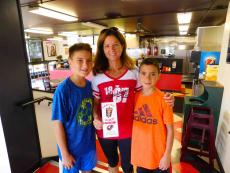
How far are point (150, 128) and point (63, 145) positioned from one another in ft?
2.07

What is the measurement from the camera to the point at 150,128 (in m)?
1.19

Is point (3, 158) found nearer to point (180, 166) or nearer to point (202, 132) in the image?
point (180, 166)

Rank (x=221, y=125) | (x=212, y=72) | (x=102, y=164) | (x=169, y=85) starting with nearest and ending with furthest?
(x=102, y=164), (x=221, y=125), (x=212, y=72), (x=169, y=85)

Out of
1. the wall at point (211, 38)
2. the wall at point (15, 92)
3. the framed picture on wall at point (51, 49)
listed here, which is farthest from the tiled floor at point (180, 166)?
the framed picture on wall at point (51, 49)

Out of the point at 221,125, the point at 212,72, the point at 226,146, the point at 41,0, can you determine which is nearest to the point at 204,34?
the point at 212,72

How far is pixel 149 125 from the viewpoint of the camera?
1.19 metres

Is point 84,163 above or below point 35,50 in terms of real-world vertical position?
below

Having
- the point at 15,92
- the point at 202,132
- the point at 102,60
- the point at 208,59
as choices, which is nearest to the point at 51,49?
the point at 15,92

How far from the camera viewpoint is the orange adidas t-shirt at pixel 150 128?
45.7 inches

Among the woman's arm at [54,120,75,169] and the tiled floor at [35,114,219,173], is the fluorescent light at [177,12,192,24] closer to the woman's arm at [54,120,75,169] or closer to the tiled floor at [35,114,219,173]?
the tiled floor at [35,114,219,173]

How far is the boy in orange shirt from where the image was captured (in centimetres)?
116

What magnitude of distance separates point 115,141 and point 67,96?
556mm

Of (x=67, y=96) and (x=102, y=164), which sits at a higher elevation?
(x=67, y=96)

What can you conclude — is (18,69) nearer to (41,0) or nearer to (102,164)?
(102,164)
